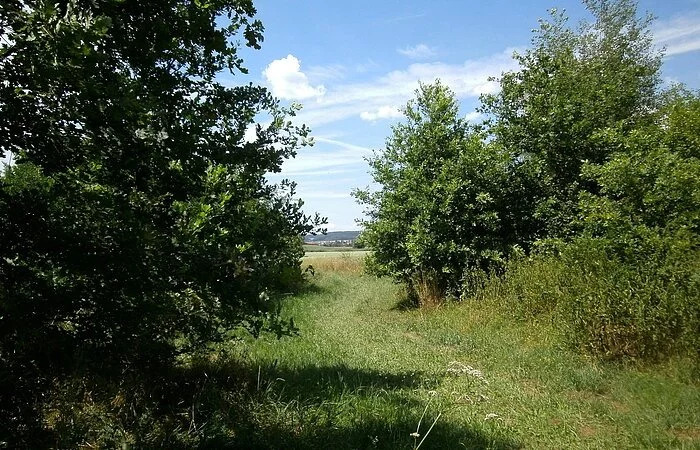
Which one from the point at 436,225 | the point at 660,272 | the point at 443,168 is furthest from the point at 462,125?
the point at 660,272

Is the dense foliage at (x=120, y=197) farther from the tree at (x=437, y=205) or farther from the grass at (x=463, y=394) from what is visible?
the tree at (x=437, y=205)

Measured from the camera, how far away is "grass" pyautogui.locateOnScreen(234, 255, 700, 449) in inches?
182

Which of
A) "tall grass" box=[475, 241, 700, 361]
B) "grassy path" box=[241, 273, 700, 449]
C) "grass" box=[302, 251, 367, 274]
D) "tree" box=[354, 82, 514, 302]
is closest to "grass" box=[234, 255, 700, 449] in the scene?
"grassy path" box=[241, 273, 700, 449]

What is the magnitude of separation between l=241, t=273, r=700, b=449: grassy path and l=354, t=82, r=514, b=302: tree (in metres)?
3.27

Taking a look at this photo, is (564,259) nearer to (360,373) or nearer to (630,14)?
(360,373)

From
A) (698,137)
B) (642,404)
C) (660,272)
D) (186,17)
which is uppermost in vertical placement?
(186,17)

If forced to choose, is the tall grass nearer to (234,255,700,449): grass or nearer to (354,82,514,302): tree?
(234,255,700,449): grass

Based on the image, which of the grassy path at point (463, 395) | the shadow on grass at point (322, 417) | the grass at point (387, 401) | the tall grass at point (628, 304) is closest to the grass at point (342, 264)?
the grassy path at point (463, 395)

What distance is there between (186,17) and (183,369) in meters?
3.92

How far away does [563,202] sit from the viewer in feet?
39.7

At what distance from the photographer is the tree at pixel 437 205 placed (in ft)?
40.0

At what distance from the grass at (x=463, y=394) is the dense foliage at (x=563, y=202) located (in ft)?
2.70

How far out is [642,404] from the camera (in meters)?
5.43

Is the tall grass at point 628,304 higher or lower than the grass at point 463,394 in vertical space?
higher
